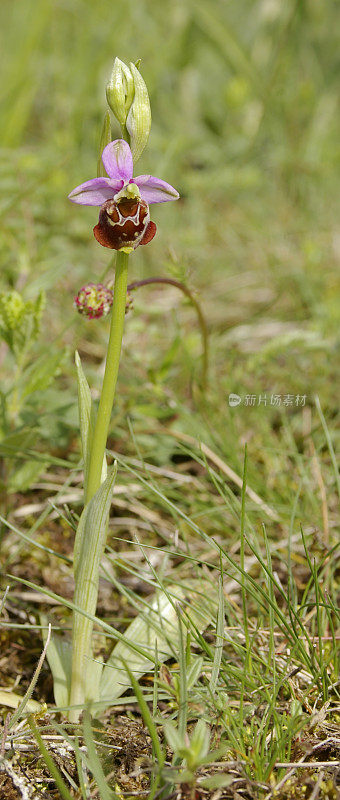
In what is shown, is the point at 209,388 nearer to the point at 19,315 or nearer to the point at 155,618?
the point at 19,315

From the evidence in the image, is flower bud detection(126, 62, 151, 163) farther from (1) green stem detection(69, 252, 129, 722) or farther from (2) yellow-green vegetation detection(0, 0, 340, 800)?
(2) yellow-green vegetation detection(0, 0, 340, 800)

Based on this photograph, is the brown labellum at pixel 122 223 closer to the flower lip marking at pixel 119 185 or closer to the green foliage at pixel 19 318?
the flower lip marking at pixel 119 185

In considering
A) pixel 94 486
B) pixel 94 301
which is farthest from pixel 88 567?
pixel 94 301

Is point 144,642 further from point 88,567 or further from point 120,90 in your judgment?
point 120,90

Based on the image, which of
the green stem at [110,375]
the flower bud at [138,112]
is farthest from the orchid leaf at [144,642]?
the flower bud at [138,112]

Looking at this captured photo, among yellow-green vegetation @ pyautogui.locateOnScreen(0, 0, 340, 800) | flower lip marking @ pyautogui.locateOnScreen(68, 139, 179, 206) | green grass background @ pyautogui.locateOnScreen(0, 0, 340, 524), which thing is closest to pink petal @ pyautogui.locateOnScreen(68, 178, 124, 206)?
flower lip marking @ pyautogui.locateOnScreen(68, 139, 179, 206)

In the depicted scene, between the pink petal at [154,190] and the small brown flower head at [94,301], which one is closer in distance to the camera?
the pink petal at [154,190]

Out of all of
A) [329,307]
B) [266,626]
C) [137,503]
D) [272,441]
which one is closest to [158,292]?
[329,307]
